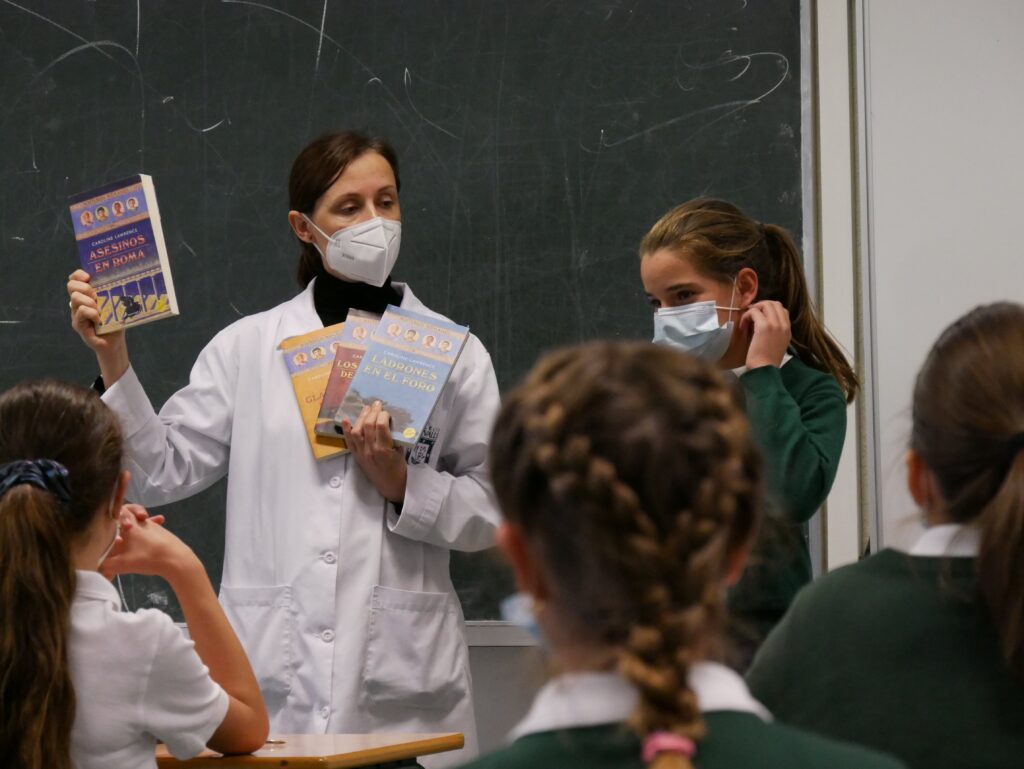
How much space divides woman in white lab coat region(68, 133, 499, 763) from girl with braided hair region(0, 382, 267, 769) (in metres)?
0.79

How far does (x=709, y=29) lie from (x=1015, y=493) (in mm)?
2224

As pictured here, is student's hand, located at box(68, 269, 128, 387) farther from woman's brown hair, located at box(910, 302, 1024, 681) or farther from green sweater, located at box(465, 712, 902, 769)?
green sweater, located at box(465, 712, 902, 769)

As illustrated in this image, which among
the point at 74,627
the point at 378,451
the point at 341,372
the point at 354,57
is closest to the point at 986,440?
the point at 74,627

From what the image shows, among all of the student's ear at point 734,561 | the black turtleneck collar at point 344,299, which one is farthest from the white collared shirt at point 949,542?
the black turtleneck collar at point 344,299

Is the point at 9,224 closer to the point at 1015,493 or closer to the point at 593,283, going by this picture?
the point at 593,283

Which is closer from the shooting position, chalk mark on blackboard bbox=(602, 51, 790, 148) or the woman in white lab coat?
the woman in white lab coat

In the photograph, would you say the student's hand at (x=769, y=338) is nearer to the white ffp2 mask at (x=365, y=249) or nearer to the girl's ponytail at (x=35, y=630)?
the white ffp2 mask at (x=365, y=249)

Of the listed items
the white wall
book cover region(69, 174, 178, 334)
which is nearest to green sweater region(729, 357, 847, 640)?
the white wall

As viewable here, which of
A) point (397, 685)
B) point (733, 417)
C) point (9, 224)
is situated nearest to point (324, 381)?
point (397, 685)

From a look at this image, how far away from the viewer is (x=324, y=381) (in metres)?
→ 2.79

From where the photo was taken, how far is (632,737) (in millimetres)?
896

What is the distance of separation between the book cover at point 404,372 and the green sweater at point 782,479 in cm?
66

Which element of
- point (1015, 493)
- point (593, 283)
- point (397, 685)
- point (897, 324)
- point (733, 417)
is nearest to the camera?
point (733, 417)

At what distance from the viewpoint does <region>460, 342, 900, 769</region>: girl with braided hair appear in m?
0.88
